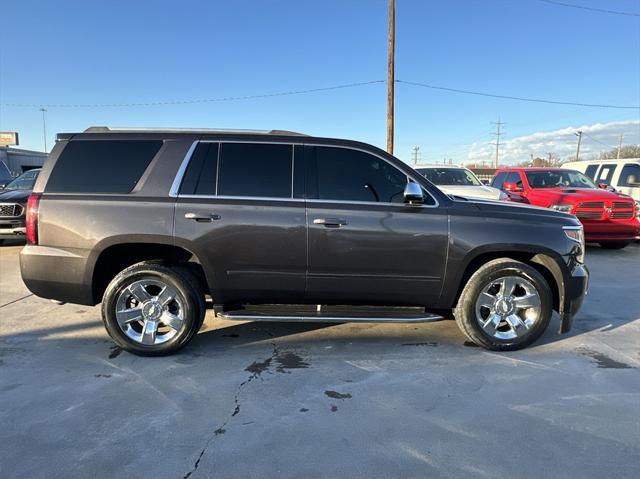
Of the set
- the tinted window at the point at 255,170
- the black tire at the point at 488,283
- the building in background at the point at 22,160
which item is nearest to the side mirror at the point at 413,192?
the black tire at the point at 488,283

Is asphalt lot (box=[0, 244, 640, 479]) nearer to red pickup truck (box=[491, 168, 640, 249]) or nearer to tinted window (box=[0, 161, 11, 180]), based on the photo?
red pickup truck (box=[491, 168, 640, 249])

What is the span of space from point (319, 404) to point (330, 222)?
1.54 metres

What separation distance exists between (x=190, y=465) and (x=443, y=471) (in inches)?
55.7

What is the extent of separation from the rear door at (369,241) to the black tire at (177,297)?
104 centimetres

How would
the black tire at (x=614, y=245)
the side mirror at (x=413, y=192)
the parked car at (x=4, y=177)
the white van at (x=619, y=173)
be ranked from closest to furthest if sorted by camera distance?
1. the side mirror at (x=413, y=192)
2. the black tire at (x=614, y=245)
3. the white van at (x=619, y=173)
4. the parked car at (x=4, y=177)

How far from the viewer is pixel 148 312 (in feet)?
13.3

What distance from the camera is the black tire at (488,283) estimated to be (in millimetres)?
4117

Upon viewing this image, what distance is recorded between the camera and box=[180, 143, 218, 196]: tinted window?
4.07 meters

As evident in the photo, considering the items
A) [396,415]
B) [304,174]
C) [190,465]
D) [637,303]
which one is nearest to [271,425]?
[190,465]

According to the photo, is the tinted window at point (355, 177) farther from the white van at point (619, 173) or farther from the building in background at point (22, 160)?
the building in background at point (22, 160)

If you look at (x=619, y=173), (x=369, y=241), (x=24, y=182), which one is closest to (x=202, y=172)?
(x=369, y=241)

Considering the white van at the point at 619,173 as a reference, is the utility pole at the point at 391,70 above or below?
above

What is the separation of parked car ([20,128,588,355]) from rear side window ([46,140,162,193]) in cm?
1

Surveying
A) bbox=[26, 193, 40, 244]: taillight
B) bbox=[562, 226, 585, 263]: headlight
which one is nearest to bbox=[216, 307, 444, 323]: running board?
bbox=[562, 226, 585, 263]: headlight
